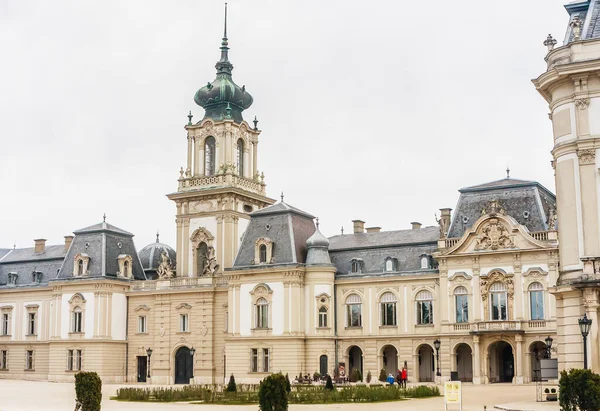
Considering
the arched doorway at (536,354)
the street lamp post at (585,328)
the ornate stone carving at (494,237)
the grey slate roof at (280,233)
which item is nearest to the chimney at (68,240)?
the grey slate roof at (280,233)

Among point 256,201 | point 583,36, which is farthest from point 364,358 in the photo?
point 583,36

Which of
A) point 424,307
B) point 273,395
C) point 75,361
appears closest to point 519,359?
point 424,307

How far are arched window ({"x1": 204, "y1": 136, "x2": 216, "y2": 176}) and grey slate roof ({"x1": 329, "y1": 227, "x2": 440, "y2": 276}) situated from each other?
13026 mm

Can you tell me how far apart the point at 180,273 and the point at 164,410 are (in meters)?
38.8

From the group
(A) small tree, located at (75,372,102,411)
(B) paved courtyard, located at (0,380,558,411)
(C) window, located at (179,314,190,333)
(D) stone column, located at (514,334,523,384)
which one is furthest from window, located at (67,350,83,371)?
(A) small tree, located at (75,372,102,411)

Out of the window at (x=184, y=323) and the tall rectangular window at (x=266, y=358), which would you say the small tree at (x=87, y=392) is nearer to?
the tall rectangular window at (x=266, y=358)

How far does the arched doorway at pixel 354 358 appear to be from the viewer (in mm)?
65062

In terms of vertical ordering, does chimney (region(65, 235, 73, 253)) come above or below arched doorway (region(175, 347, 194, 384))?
above

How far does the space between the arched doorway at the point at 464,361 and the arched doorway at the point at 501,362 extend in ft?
6.49

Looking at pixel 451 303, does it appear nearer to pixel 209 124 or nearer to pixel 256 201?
pixel 256 201

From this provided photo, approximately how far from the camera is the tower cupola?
2955 inches

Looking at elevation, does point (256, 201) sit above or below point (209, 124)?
below

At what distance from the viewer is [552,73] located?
33969 mm

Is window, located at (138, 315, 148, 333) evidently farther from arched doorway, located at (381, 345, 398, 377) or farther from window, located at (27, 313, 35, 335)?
arched doorway, located at (381, 345, 398, 377)
